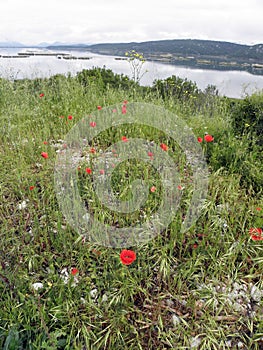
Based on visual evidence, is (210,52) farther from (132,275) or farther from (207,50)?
(132,275)

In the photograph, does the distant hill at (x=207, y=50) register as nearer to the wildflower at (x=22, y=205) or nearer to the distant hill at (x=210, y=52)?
the distant hill at (x=210, y=52)

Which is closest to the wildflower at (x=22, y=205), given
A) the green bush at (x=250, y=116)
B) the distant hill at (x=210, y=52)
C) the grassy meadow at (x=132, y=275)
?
the grassy meadow at (x=132, y=275)

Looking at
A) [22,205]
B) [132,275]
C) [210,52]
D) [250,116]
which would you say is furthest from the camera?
[210,52]

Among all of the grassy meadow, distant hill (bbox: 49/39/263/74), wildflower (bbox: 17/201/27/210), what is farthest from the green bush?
distant hill (bbox: 49/39/263/74)

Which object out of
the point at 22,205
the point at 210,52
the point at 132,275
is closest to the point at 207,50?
the point at 210,52

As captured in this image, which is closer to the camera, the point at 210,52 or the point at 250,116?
the point at 250,116

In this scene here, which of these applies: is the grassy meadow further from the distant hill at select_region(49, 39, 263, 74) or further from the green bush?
the distant hill at select_region(49, 39, 263, 74)

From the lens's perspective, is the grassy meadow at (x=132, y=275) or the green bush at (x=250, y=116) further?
the green bush at (x=250, y=116)

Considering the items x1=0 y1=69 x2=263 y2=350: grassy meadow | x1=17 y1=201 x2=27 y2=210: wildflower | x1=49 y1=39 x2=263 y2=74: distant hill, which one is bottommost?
x1=0 y1=69 x2=263 y2=350: grassy meadow

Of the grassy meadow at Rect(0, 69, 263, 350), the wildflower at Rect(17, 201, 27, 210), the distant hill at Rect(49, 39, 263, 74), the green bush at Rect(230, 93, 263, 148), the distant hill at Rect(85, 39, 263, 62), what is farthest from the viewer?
the distant hill at Rect(85, 39, 263, 62)

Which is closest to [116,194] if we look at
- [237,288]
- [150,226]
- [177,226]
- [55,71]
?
[150,226]

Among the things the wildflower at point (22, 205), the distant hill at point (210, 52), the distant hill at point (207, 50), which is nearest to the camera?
the wildflower at point (22, 205)

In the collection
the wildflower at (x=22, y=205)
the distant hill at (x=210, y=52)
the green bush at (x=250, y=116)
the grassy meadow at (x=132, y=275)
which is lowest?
the grassy meadow at (x=132, y=275)

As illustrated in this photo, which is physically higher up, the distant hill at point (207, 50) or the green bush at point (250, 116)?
the distant hill at point (207, 50)
